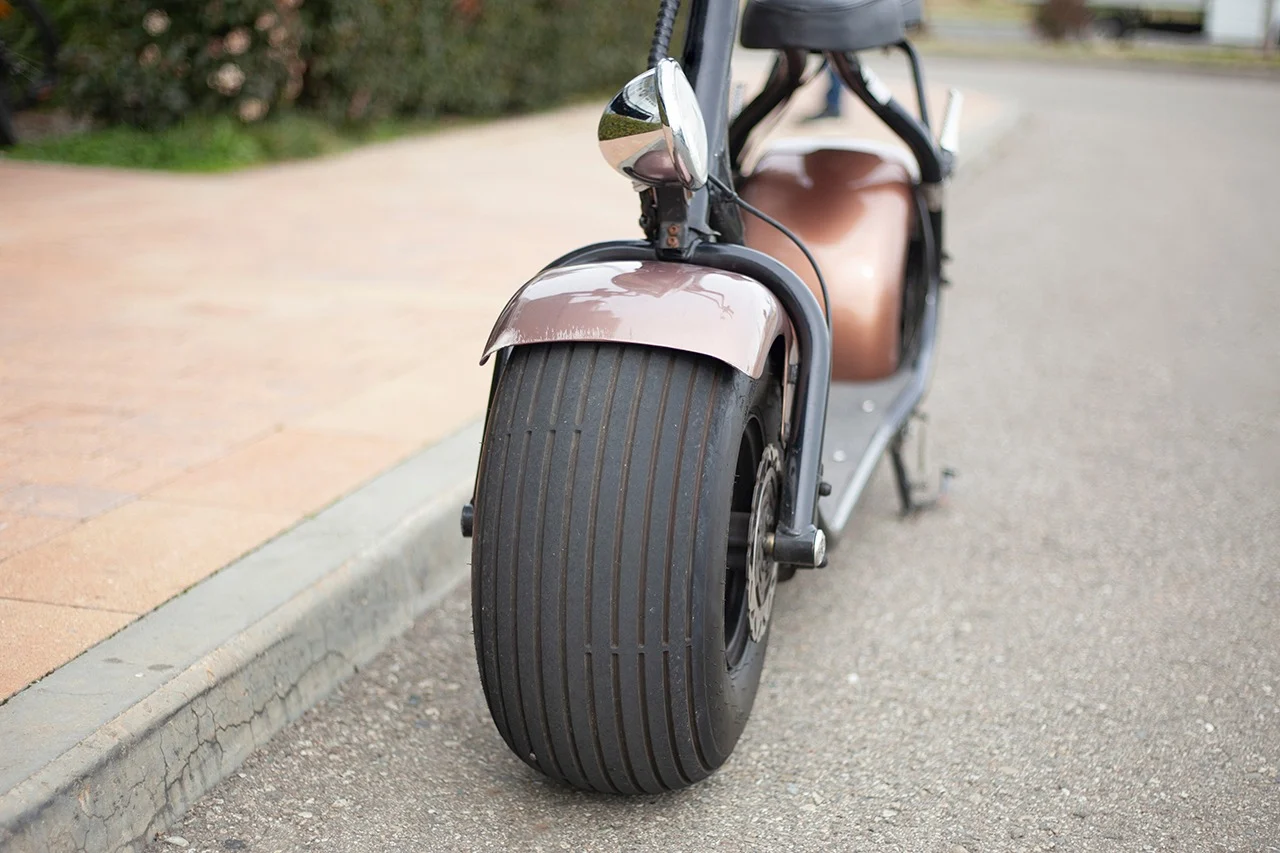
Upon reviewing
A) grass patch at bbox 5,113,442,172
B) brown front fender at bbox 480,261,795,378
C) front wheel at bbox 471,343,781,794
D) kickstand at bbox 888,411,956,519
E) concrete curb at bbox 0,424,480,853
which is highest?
brown front fender at bbox 480,261,795,378

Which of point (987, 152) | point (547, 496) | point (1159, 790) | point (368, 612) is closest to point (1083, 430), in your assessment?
point (1159, 790)

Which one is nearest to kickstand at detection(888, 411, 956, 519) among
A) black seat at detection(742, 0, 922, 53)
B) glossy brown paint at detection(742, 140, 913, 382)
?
glossy brown paint at detection(742, 140, 913, 382)

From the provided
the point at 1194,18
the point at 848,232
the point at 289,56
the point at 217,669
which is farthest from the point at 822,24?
the point at 1194,18

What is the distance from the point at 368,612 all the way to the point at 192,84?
21.1 feet

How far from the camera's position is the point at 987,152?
11.4 meters

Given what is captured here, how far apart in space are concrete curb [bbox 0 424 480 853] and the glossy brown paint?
0.97m

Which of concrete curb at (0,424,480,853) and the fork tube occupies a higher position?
the fork tube

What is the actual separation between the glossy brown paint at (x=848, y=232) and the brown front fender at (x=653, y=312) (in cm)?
98

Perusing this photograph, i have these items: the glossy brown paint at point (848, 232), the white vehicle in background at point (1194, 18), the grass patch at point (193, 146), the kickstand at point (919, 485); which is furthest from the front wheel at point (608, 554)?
the white vehicle in background at point (1194, 18)

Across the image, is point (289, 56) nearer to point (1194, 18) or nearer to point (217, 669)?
point (217, 669)

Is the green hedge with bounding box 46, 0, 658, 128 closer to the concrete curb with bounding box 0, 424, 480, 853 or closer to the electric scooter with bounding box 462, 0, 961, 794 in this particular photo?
the concrete curb with bounding box 0, 424, 480, 853

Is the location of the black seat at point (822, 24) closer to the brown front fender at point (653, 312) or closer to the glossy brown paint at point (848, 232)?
the glossy brown paint at point (848, 232)

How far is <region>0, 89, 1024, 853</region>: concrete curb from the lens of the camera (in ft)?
6.86

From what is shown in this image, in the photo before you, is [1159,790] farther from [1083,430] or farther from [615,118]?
[1083,430]
